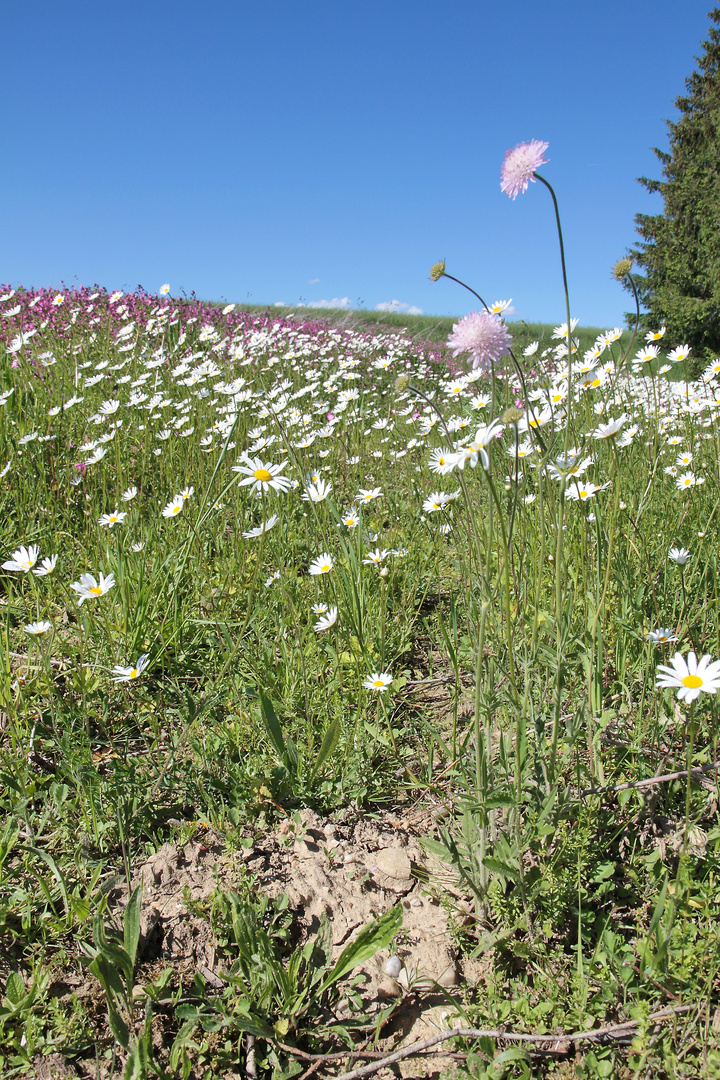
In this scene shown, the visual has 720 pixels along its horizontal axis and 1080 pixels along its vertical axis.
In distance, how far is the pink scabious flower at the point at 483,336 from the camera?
1.28 meters

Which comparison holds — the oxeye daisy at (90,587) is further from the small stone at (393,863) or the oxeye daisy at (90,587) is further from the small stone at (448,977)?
the small stone at (448,977)

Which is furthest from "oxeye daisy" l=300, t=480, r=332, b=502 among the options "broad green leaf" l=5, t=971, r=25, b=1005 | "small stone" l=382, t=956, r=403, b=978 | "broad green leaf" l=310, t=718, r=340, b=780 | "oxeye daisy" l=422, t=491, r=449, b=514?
"broad green leaf" l=5, t=971, r=25, b=1005

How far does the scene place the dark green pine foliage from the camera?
43.7 ft

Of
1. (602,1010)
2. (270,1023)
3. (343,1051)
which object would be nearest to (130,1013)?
(270,1023)

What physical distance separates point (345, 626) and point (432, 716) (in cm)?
45

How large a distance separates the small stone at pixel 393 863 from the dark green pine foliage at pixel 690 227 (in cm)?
1301

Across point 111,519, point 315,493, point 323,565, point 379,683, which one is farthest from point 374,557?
point 111,519

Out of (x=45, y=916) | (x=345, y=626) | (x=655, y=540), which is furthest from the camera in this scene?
(x=655, y=540)

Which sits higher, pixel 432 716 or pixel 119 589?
pixel 119 589

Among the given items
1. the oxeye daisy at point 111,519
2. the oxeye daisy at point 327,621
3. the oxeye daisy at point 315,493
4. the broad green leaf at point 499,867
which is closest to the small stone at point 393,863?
the broad green leaf at point 499,867

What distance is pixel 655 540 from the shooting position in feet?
7.94

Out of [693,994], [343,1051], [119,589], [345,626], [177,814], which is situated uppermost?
[119,589]

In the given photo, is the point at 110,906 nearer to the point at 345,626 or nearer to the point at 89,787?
the point at 89,787

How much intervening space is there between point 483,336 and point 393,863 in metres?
1.22
